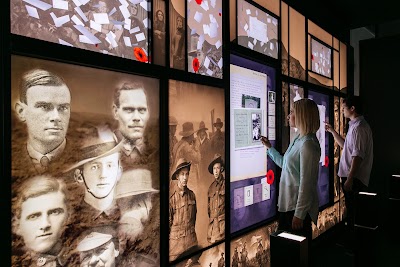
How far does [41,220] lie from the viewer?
1419 mm

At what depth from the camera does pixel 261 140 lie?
115 inches

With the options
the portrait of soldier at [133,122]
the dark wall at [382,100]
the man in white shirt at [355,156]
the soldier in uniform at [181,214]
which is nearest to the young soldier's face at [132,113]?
the portrait of soldier at [133,122]

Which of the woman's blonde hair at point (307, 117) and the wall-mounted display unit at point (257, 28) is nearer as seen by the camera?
the woman's blonde hair at point (307, 117)

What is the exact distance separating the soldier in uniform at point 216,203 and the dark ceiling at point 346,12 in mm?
2462

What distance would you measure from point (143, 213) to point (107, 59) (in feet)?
2.85

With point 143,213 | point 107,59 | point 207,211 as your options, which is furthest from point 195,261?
point 107,59

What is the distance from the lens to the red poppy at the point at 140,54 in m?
1.87

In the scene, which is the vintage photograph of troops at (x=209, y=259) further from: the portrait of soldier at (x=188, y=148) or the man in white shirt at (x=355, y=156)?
the man in white shirt at (x=355, y=156)

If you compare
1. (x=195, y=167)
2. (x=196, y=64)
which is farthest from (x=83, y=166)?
Result: (x=196, y=64)

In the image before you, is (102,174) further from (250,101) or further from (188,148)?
(250,101)

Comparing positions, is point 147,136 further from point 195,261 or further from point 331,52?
point 331,52

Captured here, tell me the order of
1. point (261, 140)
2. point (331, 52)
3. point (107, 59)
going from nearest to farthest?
point (107, 59) < point (261, 140) < point (331, 52)

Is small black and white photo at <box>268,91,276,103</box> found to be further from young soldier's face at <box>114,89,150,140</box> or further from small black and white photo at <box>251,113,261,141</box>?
young soldier's face at <box>114,89,150,140</box>

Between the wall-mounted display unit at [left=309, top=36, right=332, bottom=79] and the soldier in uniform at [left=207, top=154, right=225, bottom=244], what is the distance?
91.6 inches
